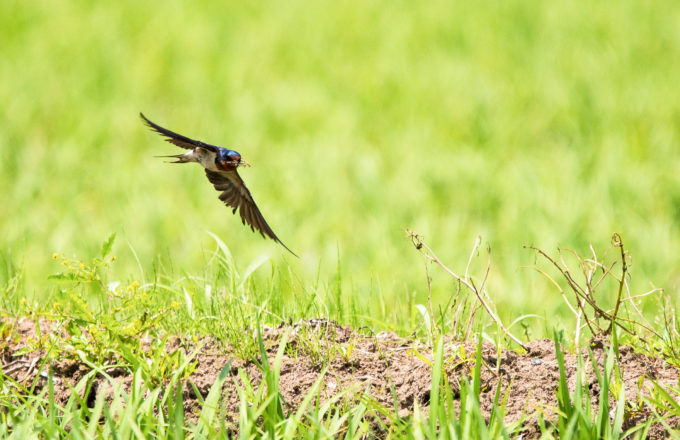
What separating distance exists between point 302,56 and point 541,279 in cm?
499

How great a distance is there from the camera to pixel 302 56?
392 inches

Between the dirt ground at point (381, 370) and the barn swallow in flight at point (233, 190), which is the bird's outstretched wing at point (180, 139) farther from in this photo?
the dirt ground at point (381, 370)

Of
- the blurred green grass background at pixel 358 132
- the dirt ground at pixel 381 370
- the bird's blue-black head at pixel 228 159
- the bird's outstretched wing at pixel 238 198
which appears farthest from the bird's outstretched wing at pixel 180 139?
the blurred green grass background at pixel 358 132

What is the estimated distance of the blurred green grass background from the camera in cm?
625

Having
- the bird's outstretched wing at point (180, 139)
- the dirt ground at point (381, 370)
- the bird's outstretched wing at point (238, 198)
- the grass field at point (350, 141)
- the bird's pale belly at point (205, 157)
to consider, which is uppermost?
the grass field at point (350, 141)

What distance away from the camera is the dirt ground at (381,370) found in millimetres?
2717

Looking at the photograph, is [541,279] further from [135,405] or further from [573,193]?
[135,405]

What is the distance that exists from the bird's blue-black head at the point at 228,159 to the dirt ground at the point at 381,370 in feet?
1.85

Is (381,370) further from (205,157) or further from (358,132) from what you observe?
(358,132)

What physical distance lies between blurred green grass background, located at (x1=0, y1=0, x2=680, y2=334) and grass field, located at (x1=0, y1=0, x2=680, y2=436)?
3cm

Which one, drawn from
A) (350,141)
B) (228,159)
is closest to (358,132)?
(350,141)

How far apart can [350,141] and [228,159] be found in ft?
18.1

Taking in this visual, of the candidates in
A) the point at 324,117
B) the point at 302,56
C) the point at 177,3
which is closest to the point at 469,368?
the point at 324,117

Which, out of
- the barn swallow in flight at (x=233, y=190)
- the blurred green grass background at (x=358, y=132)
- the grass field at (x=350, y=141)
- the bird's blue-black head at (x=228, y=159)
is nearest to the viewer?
the bird's blue-black head at (x=228, y=159)
